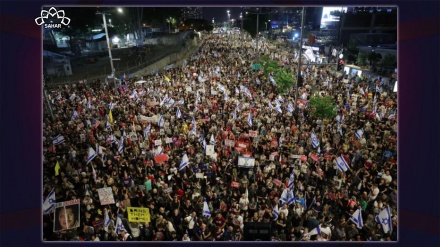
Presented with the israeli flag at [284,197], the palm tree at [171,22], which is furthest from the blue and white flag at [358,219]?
the palm tree at [171,22]

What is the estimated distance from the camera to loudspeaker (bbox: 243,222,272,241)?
706cm

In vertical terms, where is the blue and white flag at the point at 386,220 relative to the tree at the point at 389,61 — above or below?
below

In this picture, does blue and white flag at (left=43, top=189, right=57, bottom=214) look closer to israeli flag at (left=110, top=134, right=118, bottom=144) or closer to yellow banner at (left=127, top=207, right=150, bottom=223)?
yellow banner at (left=127, top=207, right=150, bottom=223)

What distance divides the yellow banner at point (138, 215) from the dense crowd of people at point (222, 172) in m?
0.32

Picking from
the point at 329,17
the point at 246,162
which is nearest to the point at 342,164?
the point at 246,162

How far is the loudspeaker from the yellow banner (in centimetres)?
298

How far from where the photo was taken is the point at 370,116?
56.4ft

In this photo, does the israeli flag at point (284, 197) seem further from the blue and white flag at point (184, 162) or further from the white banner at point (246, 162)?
the blue and white flag at point (184, 162)

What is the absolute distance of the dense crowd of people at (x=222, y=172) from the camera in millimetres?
8789

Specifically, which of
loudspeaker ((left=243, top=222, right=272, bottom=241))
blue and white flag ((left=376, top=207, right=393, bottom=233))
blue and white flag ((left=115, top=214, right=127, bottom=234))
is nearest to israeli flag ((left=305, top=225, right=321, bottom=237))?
blue and white flag ((left=376, top=207, right=393, bottom=233))

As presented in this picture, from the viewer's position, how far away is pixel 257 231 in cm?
710
